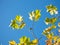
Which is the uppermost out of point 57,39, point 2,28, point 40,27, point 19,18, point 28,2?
point 28,2

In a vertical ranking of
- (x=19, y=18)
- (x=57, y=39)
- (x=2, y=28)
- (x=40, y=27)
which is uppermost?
(x=2, y=28)

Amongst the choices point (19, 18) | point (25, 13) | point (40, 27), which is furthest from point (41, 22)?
point (19, 18)

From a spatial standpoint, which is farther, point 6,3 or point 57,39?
point 6,3

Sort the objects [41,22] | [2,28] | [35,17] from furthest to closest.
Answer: [2,28]
[41,22]
[35,17]

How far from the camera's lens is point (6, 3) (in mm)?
2248

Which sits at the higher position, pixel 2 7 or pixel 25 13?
pixel 2 7

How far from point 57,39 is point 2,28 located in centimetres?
174

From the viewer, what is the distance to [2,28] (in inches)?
90.7

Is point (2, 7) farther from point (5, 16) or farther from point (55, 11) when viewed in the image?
point (55, 11)

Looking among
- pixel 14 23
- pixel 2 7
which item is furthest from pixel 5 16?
pixel 14 23

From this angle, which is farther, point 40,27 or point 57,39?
point 40,27

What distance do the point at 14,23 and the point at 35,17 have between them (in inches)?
3.7

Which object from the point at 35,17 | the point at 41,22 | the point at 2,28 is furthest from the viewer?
the point at 2,28

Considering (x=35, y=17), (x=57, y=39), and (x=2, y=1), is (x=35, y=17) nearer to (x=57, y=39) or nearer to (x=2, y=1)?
(x=57, y=39)
